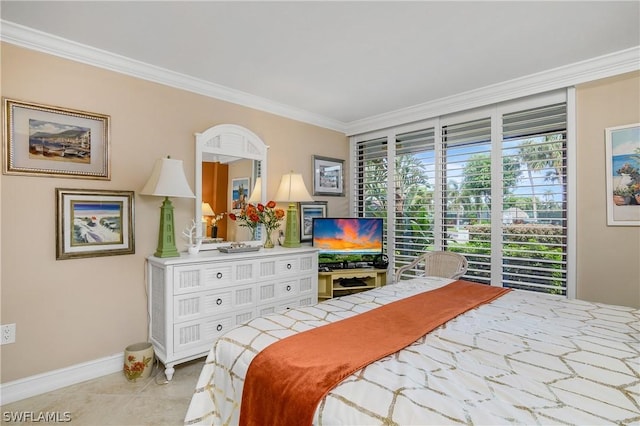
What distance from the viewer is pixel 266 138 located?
3582mm

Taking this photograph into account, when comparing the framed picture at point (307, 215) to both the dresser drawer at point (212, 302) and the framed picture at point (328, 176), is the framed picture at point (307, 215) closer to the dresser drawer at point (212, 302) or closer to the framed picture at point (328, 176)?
the framed picture at point (328, 176)

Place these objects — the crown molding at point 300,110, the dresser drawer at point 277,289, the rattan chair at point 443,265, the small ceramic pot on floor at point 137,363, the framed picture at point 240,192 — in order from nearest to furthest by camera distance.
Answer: the crown molding at point 300,110
the small ceramic pot on floor at point 137,363
the dresser drawer at point 277,289
the rattan chair at point 443,265
the framed picture at point 240,192

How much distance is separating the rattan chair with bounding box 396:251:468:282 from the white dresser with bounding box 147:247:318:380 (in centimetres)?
121

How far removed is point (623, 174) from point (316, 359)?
2.91 m

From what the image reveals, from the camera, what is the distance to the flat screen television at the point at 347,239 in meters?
3.74

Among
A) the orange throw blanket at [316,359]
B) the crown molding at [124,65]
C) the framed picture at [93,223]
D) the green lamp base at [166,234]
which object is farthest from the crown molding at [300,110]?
the orange throw blanket at [316,359]

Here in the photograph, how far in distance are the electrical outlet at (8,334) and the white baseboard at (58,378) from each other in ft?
0.91

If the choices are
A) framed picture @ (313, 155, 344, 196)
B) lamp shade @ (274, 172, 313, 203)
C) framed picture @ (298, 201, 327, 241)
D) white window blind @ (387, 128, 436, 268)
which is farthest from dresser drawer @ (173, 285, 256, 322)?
white window blind @ (387, 128, 436, 268)

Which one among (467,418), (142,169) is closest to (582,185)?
(467,418)

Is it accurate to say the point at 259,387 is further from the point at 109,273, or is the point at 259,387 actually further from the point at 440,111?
the point at 440,111

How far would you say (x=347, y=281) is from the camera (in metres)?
3.78

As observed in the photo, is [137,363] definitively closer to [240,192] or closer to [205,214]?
[205,214]

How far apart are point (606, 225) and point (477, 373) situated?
93.8 inches

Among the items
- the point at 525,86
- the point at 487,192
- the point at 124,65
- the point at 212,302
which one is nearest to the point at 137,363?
the point at 212,302
